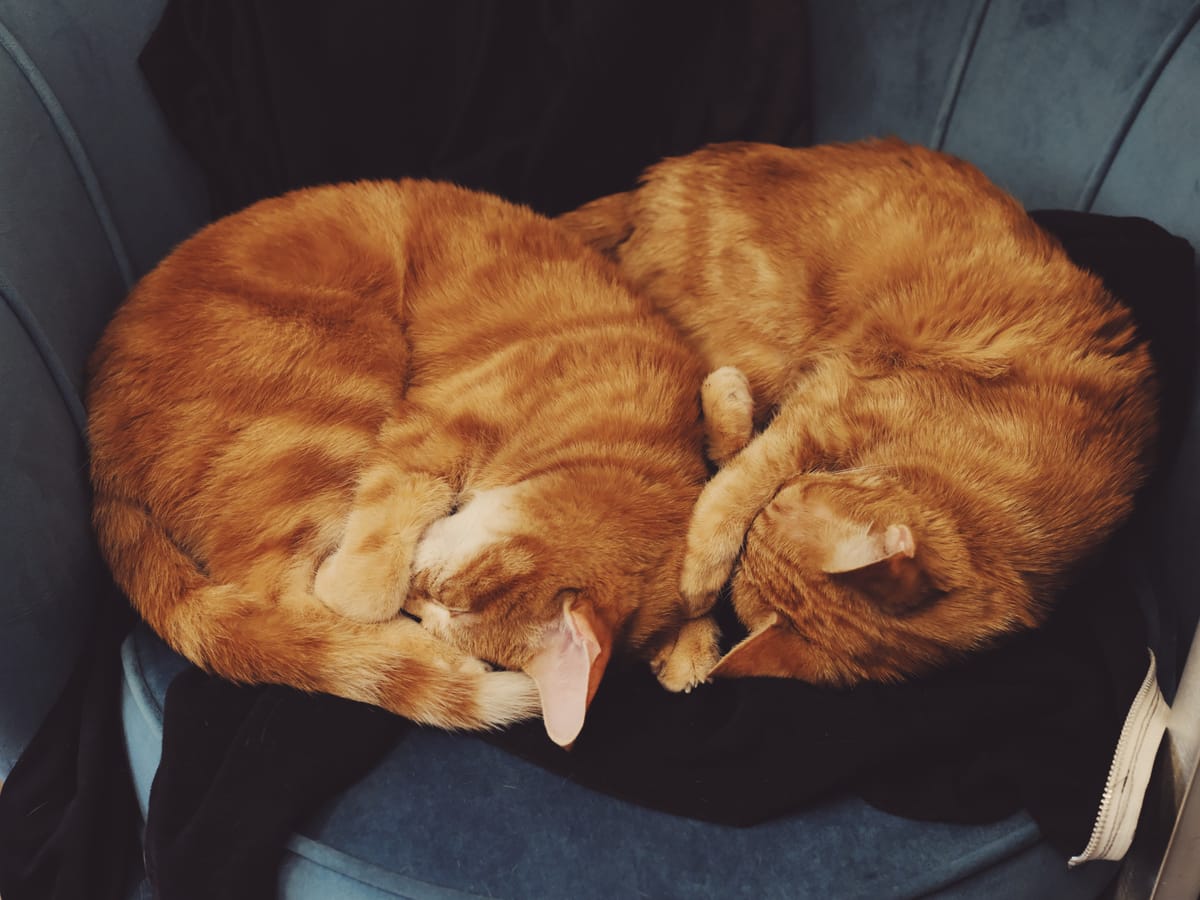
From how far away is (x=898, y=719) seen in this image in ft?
4.25

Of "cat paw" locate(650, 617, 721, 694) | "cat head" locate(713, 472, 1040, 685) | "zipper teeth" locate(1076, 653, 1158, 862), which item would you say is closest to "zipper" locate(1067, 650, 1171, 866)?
"zipper teeth" locate(1076, 653, 1158, 862)

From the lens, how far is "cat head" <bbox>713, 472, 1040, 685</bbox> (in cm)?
132

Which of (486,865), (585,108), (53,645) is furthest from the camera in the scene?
(585,108)

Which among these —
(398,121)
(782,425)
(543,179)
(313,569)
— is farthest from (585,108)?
(313,569)

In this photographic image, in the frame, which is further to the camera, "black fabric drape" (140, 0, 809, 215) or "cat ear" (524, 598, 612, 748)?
"black fabric drape" (140, 0, 809, 215)

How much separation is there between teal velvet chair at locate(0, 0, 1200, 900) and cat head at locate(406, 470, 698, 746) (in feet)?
0.56

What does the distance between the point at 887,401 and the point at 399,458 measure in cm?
79

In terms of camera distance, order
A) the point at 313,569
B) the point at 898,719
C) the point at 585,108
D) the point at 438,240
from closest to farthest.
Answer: the point at 898,719
the point at 313,569
the point at 438,240
the point at 585,108

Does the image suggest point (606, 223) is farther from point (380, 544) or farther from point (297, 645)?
point (297, 645)

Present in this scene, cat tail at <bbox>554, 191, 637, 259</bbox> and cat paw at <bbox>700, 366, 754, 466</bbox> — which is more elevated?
cat tail at <bbox>554, 191, 637, 259</bbox>

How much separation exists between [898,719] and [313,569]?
894 millimetres

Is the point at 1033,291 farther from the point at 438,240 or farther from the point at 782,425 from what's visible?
the point at 438,240

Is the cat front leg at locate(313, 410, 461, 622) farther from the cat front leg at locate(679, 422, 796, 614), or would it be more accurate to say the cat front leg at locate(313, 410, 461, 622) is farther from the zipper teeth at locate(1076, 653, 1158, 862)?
the zipper teeth at locate(1076, 653, 1158, 862)

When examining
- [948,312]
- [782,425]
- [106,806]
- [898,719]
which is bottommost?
[106,806]
